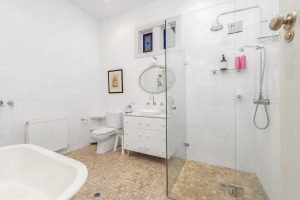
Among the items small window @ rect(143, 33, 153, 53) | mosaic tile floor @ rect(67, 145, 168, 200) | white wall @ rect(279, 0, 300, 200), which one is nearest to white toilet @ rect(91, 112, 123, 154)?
mosaic tile floor @ rect(67, 145, 168, 200)

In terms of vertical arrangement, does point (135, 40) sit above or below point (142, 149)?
above

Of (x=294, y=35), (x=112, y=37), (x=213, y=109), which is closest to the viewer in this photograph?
(x=294, y=35)

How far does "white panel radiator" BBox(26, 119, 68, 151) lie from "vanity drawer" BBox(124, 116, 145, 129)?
114 cm

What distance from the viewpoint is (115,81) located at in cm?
330

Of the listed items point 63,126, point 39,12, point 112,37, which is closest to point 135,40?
point 112,37

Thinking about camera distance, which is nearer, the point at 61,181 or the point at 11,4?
the point at 61,181

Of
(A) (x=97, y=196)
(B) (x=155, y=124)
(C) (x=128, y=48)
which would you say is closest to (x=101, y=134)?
(B) (x=155, y=124)

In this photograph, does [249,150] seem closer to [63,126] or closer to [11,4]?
[63,126]

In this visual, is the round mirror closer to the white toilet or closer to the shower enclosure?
the shower enclosure

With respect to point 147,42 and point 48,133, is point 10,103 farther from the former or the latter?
point 147,42

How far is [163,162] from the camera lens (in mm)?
2455

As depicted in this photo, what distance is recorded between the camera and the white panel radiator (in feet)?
7.16

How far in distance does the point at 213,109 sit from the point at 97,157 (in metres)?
2.21

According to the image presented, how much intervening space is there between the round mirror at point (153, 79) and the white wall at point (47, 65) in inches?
49.6
